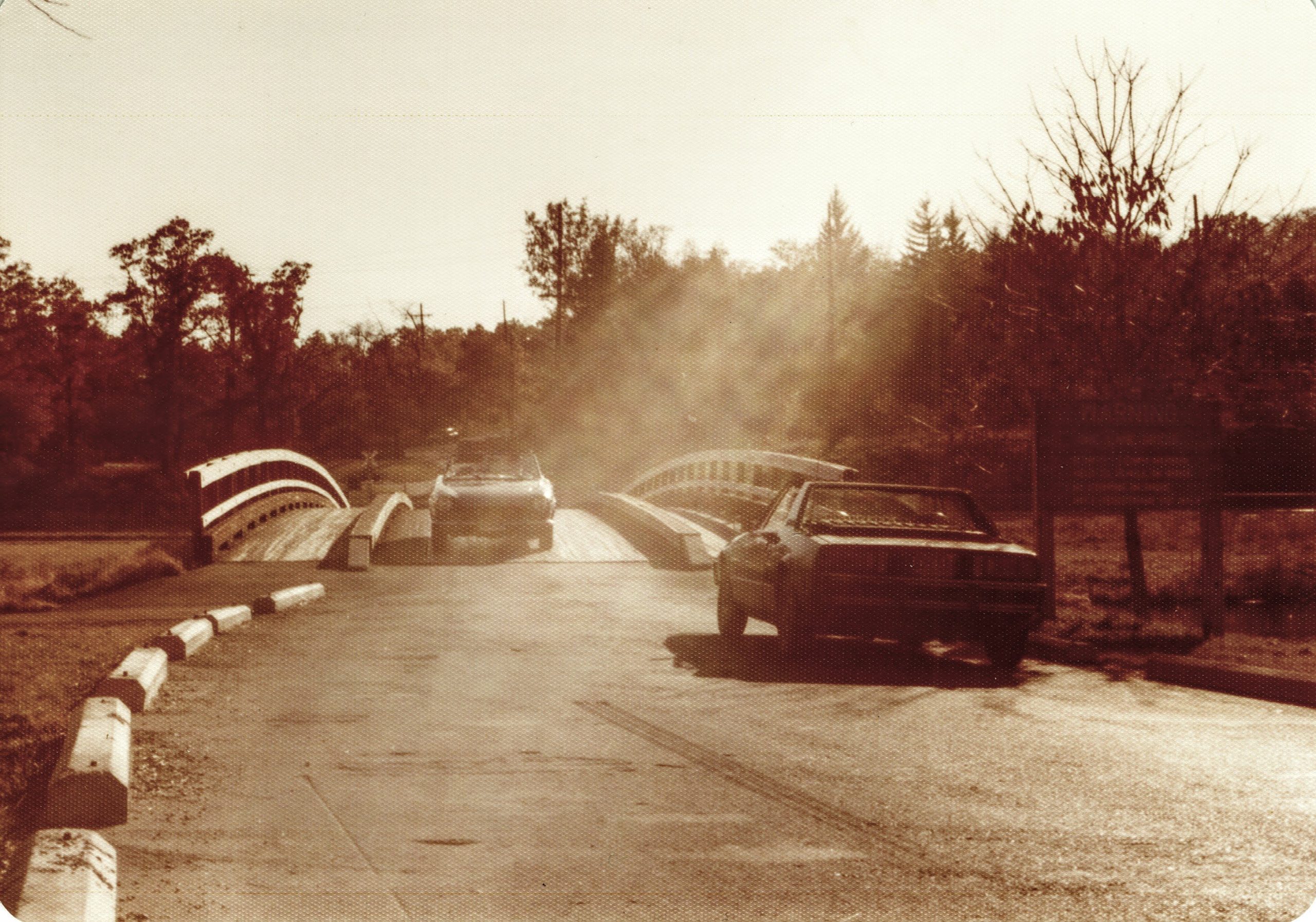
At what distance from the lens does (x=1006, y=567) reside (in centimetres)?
1177

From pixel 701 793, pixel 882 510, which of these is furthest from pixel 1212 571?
pixel 701 793

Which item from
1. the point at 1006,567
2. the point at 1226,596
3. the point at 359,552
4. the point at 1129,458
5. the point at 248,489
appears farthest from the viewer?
the point at 248,489

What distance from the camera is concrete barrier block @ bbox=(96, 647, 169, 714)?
8992 millimetres

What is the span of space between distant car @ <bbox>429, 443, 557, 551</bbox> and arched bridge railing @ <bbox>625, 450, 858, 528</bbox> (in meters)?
3.16

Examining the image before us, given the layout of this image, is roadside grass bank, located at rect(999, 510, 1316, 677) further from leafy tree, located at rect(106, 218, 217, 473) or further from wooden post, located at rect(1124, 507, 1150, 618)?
leafy tree, located at rect(106, 218, 217, 473)

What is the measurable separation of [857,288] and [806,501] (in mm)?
77478

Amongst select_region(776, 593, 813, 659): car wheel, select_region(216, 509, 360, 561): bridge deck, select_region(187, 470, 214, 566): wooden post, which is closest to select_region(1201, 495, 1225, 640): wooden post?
select_region(776, 593, 813, 659): car wheel

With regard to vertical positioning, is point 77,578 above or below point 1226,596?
above

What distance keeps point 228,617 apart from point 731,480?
18778mm

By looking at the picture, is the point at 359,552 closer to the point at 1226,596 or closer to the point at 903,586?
the point at 1226,596

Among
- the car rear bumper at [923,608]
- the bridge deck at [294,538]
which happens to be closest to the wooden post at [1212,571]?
the car rear bumper at [923,608]

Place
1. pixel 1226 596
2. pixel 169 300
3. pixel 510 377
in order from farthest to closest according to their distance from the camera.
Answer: pixel 510 377, pixel 169 300, pixel 1226 596

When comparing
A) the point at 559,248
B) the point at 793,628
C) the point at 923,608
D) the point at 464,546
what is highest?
the point at 559,248

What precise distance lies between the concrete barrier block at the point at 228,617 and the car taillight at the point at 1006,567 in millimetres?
6169
